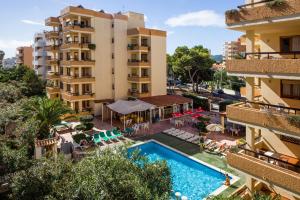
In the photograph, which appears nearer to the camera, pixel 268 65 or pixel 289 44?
pixel 268 65

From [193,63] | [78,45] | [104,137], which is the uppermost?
[78,45]

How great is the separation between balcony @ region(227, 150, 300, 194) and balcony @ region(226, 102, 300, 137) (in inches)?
63.9

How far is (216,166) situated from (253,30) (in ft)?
41.1

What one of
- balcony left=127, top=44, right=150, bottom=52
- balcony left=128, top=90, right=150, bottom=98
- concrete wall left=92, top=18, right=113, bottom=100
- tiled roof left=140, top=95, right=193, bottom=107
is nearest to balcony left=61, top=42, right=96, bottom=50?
concrete wall left=92, top=18, right=113, bottom=100

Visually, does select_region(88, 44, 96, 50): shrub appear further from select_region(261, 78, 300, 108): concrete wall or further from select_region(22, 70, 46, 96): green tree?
select_region(261, 78, 300, 108): concrete wall

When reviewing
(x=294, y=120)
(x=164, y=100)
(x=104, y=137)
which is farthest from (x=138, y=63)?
(x=294, y=120)

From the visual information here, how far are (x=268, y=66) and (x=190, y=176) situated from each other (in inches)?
480

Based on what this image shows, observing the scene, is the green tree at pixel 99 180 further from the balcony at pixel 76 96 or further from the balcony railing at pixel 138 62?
the balcony railing at pixel 138 62

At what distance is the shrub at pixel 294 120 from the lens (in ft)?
36.1

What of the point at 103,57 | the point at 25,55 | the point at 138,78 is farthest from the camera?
the point at 25,55

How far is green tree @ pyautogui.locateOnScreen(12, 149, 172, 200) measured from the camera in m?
9.45

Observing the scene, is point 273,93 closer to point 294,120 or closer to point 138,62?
point 294,120

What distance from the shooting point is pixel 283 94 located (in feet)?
46.3

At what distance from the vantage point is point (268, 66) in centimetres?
1201
